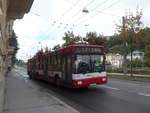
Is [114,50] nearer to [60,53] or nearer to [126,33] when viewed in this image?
[126,33]

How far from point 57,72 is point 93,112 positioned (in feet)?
23.6

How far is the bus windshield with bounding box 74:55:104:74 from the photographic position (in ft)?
39.4

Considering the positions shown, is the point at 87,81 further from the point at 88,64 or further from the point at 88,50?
the point at 88,50

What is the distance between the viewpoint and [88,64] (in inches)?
487

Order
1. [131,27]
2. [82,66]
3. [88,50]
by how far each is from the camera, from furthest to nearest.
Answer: [131,27] < [88,50] < [82,66]

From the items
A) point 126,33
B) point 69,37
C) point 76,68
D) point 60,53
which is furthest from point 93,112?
point 69,37

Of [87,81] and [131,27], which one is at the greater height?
A: [131,27]

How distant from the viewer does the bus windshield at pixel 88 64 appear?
39.4 feet

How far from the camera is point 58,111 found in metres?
7.14

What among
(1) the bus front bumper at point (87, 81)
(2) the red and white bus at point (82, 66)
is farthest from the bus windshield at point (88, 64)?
(1) the bus front bumper at point (87, 81)

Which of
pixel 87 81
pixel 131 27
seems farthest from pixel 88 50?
pixel 131 27

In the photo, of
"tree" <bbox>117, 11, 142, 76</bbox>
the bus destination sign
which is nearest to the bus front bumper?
the bus destination sign

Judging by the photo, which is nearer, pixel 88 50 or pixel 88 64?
pixel 88 64

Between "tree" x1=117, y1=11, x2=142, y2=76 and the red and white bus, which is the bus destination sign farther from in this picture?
"tree" x1=117, y1=11, x2=142, y2=76
